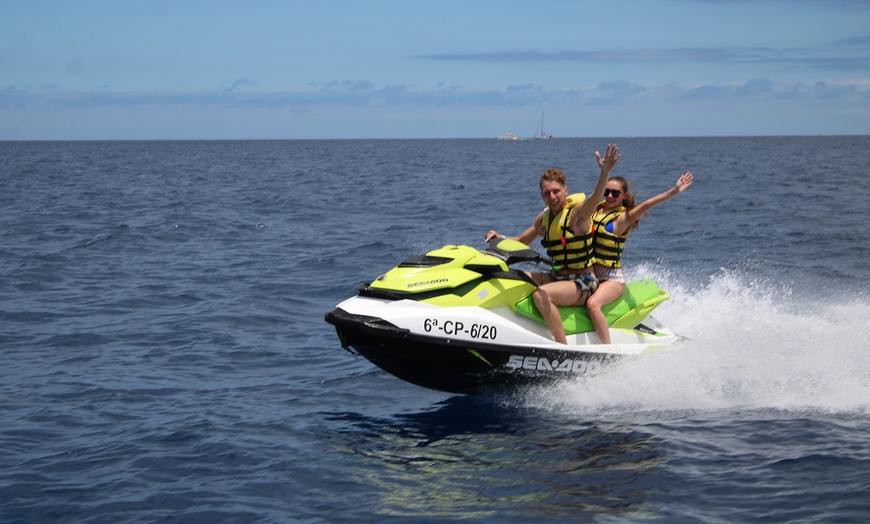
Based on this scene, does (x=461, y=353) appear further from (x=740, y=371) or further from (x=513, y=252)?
(x=740, y=371)

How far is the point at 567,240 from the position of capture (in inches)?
290

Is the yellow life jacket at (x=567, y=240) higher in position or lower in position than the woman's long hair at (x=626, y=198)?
lower

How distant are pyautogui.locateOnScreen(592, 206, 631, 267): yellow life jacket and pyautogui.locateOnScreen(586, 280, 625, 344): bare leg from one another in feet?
0.61

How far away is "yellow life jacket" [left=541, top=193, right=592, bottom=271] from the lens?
7316 millimetres

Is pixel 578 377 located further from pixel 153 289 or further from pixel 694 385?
pixel 153 289

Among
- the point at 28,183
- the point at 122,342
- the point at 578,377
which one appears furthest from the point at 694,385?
the point at 28,183

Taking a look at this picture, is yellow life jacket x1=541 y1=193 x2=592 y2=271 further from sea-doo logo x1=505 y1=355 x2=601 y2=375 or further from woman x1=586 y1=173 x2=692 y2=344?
sea-doo logo x1=505 y1=355 x2=601 y2=375

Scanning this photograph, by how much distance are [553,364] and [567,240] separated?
0.97 meters

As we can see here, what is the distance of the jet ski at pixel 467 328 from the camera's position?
6.82 metres

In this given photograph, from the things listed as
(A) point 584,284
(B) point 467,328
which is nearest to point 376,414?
(B) point 467,328

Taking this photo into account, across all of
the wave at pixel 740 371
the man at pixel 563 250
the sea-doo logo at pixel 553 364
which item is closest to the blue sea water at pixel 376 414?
the wave at pixel 740 371

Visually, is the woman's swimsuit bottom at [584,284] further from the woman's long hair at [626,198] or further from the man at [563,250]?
the woman's long hair at [626,198]

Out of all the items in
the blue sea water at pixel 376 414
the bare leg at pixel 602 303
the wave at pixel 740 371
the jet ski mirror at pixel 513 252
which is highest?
the jet ski mirror at pixel 513 252

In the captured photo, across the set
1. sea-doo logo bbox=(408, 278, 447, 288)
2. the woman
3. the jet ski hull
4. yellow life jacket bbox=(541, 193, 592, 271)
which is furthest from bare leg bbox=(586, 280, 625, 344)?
sea-doo logo bbox=(408, 278, 447, 288)
